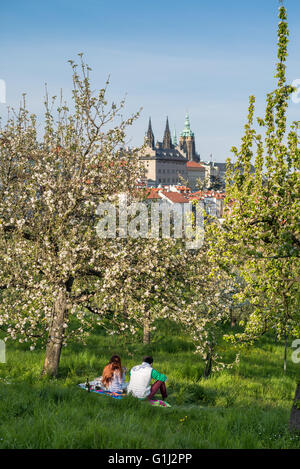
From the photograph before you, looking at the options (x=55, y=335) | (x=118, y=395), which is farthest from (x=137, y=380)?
(x=55, y=335)

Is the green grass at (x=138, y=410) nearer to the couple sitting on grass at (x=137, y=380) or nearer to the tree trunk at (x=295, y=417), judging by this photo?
the tree trunk at (x=295, y=417)

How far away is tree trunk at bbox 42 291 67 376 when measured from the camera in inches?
485

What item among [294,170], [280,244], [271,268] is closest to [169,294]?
[271,268]

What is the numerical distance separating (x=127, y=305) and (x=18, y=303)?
120 inches

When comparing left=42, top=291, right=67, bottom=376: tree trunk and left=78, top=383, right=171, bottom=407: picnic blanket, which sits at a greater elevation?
left=42, top=291, right=67, bottom=376: tree trunk

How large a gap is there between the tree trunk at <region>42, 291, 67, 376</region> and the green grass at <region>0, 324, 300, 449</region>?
0.41m

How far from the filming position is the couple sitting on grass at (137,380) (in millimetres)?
10969

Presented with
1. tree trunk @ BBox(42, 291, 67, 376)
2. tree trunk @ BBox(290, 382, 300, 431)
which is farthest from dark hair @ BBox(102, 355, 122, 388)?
tree trunk @ BBox(290, 382, 300, 431)

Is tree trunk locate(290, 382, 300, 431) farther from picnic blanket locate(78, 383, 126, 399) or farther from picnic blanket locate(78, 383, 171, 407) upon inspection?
picnic blanket locate(78, 383, 126, 399)

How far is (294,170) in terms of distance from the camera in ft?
30.4

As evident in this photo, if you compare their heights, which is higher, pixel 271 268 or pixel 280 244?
pixel 280 244

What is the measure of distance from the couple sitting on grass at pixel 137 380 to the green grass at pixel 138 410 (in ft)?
1.81
